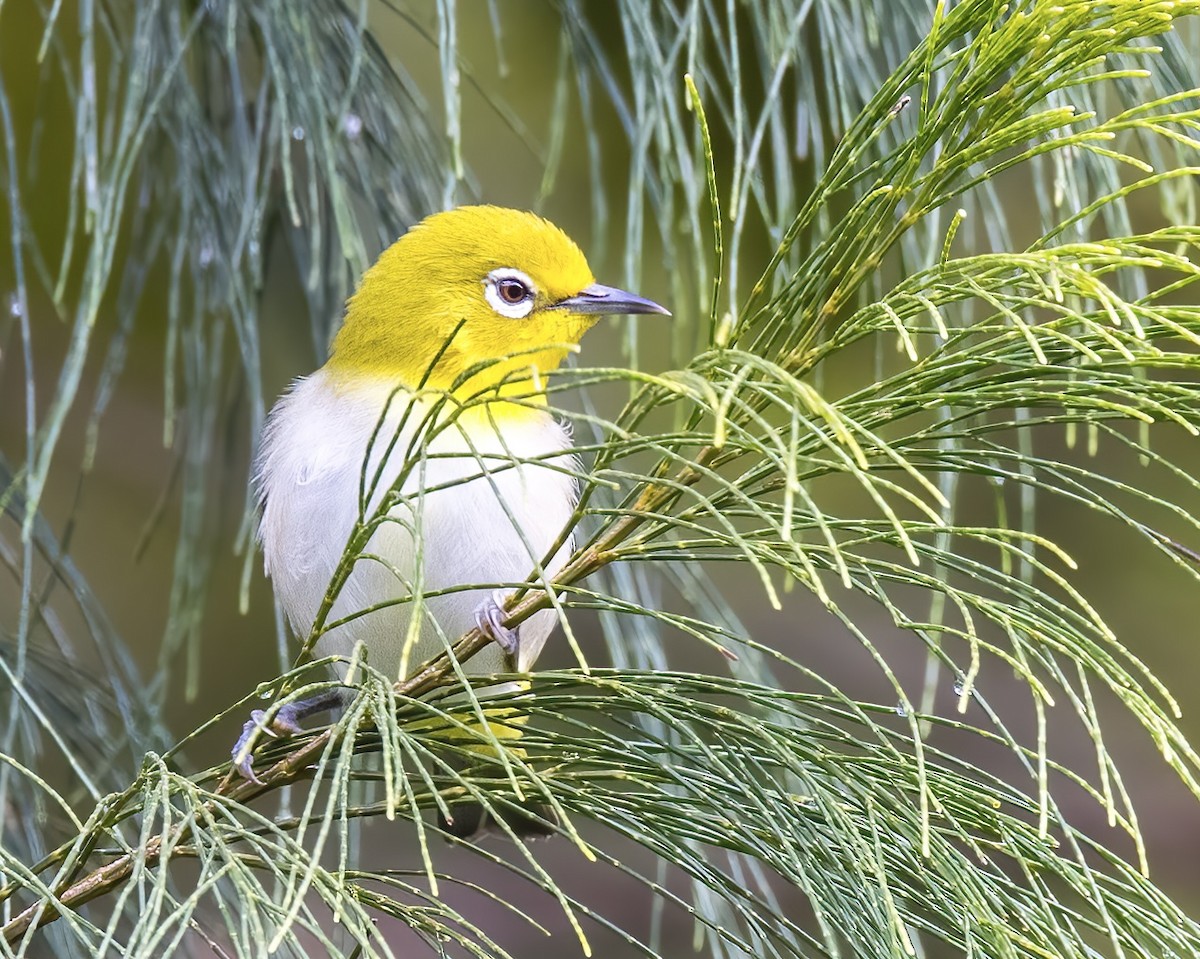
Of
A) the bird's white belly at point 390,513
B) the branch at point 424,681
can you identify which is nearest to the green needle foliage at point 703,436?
the branch at point 424,681

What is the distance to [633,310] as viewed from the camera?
1.94 meters

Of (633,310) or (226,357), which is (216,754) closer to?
(226,357)

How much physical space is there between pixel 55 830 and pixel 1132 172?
2282 mm

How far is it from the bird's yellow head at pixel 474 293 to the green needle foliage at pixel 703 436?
0.10 m

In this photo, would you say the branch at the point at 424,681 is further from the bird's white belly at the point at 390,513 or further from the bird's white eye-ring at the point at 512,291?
the bird's white eye-ring at the point at 512,291

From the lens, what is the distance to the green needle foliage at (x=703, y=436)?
914 millimetres

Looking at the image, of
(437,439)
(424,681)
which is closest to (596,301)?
(437,439)

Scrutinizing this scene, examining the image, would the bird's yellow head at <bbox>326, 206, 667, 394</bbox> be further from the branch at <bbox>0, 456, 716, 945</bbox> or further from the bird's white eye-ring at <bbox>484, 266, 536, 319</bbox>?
the branch at <bbox>0, 456, 716, 945</bbox>

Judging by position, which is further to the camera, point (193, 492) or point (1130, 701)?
point (193, 492)

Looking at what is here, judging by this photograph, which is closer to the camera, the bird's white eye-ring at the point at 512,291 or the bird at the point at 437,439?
the bird at the point at 437,439

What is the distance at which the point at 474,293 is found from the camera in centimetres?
222

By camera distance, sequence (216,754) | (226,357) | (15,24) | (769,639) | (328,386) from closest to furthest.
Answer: (328,386)
(226,357)
(15,24)
(216,754)
(769,639)

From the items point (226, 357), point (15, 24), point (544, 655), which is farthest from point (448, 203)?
point (544, 655)

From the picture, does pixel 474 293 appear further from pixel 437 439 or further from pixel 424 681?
pixel 424 681
